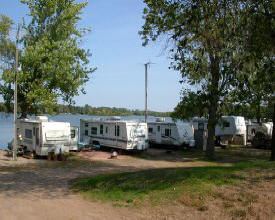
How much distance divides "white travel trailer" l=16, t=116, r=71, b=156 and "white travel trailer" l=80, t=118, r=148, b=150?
411cm

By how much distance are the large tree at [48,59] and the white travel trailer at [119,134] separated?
3968 mm

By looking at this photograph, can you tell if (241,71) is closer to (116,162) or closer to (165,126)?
(116,162)

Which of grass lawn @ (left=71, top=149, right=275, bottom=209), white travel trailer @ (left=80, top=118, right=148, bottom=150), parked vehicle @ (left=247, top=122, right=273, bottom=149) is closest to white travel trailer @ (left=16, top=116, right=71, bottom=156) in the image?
white travel trailer @ (left=80, top=118, right=148, bottom=150)

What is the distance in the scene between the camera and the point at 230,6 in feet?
37.8

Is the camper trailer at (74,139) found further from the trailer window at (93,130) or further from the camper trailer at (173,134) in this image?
the camper trailer at (173,134)

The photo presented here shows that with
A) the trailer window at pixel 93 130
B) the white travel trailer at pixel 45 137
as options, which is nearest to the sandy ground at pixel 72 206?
the white travel trailer at pixel 45 137

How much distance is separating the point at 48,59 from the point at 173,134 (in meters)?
11.8

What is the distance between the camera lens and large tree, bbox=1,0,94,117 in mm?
29812

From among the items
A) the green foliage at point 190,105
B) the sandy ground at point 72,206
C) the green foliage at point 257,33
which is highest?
the green foliage at point 257,33

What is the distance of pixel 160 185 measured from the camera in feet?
37.1

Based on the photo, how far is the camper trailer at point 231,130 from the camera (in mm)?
Answer: 36438

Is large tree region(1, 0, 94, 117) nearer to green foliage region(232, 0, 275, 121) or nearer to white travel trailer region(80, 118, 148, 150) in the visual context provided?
white travel trailer region(80, 118, 148, 150)

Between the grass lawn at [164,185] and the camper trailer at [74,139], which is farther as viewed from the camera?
the camper trailer at [74,139]

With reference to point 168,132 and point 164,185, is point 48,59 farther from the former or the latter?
point 164,185
